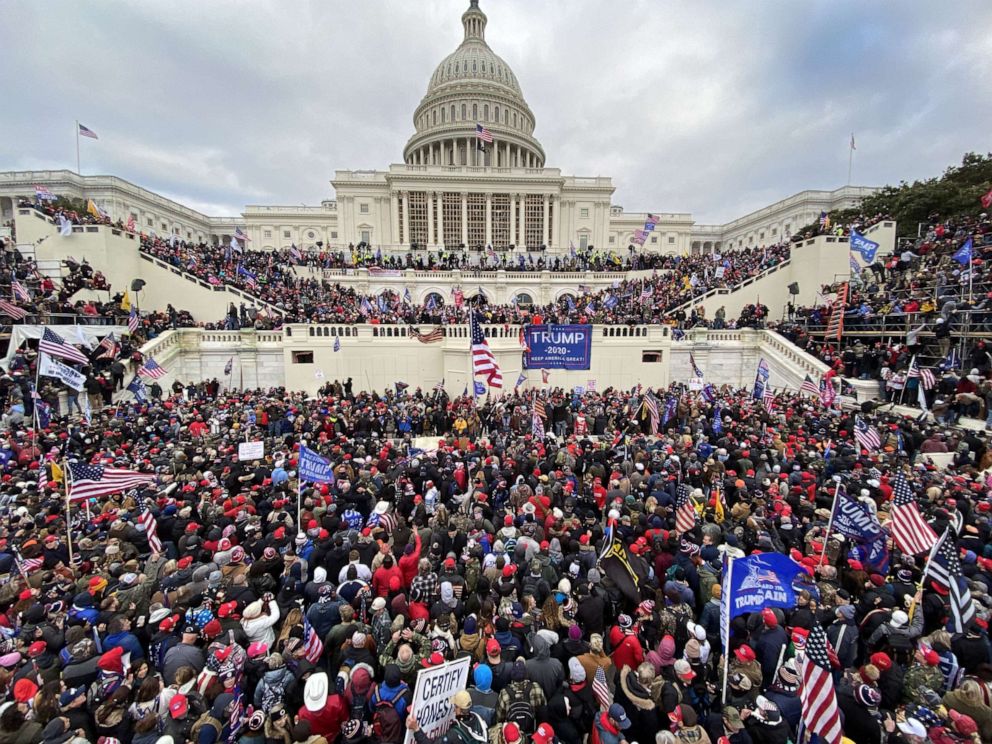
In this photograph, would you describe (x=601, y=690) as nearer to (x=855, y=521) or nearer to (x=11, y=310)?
(x=855, y=521)

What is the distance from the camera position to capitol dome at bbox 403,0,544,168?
68.4 metres

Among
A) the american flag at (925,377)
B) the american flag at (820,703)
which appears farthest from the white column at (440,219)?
the american flag at (820,703)

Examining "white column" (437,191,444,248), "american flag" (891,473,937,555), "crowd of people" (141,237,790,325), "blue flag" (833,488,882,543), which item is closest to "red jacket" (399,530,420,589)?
"blue flag" (833,488,882,543)

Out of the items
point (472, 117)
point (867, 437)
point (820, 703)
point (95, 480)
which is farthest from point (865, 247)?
point (472, 117)

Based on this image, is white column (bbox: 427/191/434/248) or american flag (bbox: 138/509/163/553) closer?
american flag (bbox: 138/509/163/553)

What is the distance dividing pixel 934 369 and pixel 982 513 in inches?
449

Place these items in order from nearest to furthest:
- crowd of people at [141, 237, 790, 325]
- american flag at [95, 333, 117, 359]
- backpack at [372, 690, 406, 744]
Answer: backpack at [372, 690, 406, 744]
american flag at [95, 333, 117, 359]
crowd of people at [141, 237, 790, 325]

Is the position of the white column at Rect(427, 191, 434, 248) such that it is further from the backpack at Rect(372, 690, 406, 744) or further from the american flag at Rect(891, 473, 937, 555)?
the backpack at Rect(372, 690, 406, 744)

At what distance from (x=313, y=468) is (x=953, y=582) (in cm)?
979

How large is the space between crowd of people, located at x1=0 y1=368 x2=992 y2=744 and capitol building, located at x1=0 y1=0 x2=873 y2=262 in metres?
46.4

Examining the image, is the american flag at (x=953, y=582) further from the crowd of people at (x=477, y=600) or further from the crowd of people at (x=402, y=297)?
the crowd of people at (x=402, y=297)

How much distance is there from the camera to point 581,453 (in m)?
11.5

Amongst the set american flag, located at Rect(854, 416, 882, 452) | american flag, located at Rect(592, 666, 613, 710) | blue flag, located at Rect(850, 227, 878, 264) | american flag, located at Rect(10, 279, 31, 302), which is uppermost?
blue flag, located at Rect(850, 227, 878, 264)

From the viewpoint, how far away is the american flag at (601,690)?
4234 millimetres
